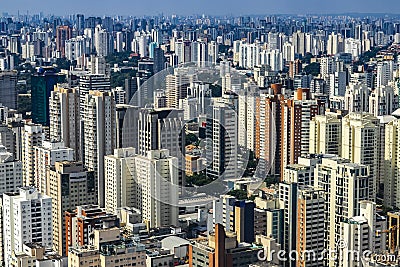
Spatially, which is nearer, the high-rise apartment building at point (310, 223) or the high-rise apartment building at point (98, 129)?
the high-rise apartment building at point (310, 223)

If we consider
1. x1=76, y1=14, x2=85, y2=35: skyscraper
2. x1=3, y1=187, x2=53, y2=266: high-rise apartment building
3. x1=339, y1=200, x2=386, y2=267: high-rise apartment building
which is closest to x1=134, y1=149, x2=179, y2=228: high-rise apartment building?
x1=3, y1=187, x2=53, y2=266: high-rise apartment building

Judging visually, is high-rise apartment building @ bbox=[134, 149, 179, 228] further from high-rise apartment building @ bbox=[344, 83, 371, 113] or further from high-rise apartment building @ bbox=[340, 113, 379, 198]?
high-rise apartment building @ bbox=[344, 83, 371, 113]

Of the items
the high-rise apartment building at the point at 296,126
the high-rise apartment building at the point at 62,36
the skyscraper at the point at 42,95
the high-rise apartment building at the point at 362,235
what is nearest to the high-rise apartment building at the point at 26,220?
the high-rise apartment building at the point at 362,235

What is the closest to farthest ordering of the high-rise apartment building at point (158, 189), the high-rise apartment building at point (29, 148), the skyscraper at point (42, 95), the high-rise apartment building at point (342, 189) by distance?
the high-rise apartment building at point (342, 189) → the high-rise apartment building at point (158, 189) → the high-rise apartment building at point (29, 148) → the skyscraper at point (42, 95)

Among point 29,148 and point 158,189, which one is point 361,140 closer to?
point 158,189

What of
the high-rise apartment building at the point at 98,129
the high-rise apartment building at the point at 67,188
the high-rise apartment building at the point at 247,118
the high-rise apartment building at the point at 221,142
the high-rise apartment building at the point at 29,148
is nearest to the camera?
the high-rise apartment building at the point at 221,142

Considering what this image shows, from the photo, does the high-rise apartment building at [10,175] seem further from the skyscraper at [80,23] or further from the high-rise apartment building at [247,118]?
the skyscraper at [80,23]

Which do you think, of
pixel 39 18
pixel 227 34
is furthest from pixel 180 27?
pixel 39 18

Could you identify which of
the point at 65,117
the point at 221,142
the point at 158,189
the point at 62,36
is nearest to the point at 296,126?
the point at 158,189
